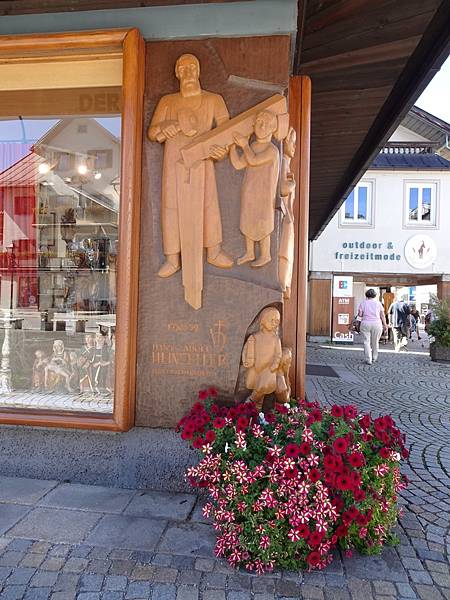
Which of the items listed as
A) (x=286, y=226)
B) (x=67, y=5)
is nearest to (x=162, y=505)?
(x=286, y=226)

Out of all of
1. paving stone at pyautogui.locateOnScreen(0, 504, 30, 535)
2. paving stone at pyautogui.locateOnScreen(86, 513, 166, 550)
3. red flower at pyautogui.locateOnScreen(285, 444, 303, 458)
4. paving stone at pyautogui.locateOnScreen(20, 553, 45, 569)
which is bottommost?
paving stone at pyautogui.locateOnScreen(20, 553, 45, 569)

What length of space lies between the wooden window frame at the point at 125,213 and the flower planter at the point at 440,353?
1001 cm

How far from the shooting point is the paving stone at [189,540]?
2365 mm

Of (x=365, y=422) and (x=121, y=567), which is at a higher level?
(x=365, y=422)

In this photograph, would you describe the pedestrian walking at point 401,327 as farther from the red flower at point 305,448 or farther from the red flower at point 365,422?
the red flower at point 305,448

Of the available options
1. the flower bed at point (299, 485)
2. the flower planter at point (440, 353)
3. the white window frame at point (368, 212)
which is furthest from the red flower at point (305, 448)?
the white window frame at point (368, 212)

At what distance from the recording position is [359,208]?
1862 centimetres

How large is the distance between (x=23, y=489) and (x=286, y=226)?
2.49 meters

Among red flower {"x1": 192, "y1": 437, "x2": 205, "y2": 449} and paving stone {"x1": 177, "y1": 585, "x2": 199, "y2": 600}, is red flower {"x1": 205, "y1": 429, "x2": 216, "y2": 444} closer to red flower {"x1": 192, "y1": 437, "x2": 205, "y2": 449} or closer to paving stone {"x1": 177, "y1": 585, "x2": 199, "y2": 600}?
red flower {"x1": 192, "y1": 437, "x2": 205, "y2": 449}

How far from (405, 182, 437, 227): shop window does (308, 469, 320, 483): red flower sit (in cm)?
1801

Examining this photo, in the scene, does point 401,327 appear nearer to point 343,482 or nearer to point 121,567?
point 343,482

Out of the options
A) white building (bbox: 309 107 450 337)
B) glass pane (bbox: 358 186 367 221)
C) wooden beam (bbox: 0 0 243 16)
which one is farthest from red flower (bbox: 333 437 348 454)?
glass pane (bbox: 358 186 367 221)

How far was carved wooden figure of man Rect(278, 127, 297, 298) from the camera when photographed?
3.26 m

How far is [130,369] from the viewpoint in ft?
10.7
